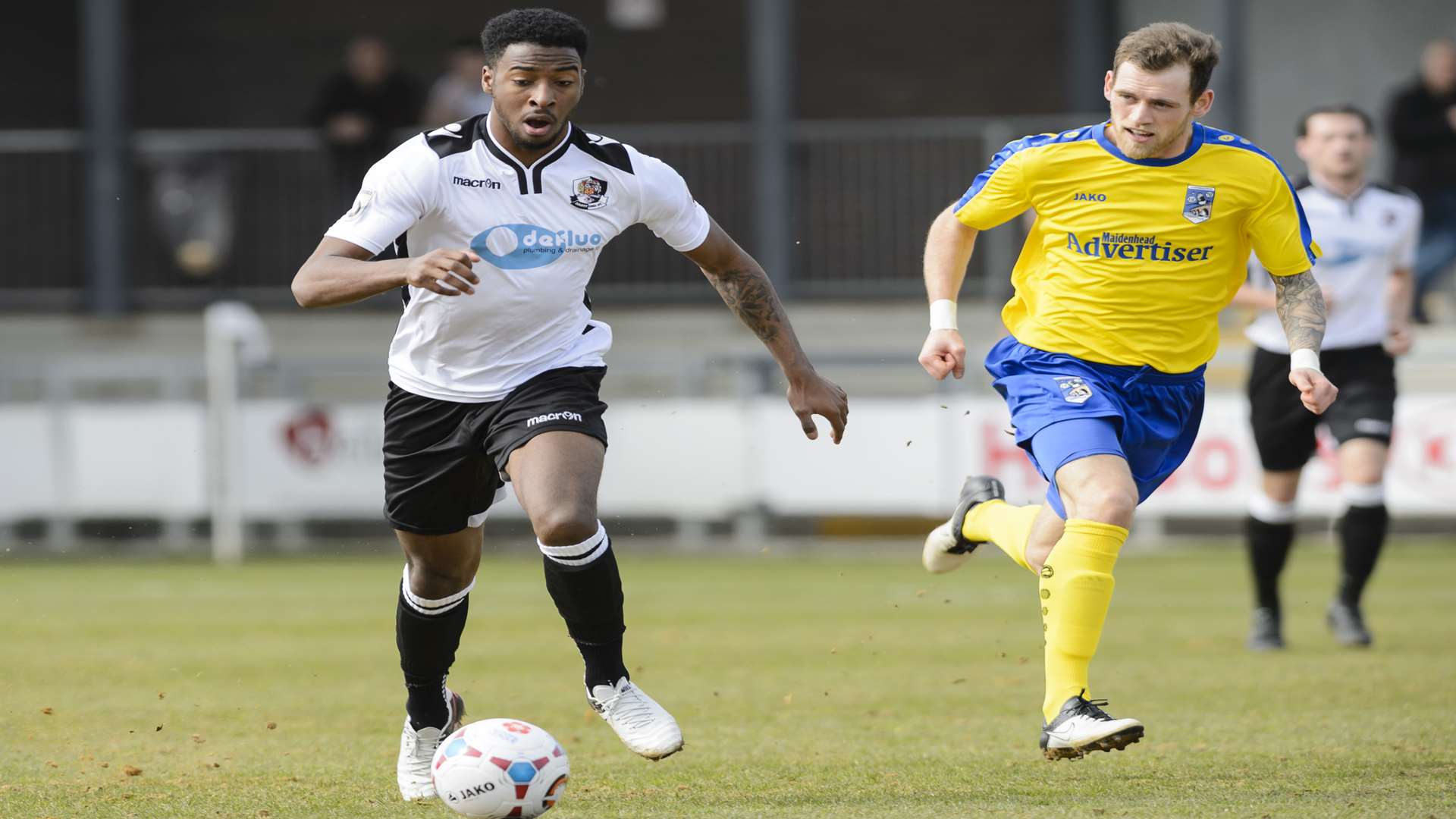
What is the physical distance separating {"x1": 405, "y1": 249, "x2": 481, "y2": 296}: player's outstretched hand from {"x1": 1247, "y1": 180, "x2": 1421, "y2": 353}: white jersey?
517 centimetres

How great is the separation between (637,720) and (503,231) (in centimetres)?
147

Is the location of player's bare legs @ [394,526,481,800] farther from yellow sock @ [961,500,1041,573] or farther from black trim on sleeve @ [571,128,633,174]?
yellow sock @ [961,500,1041,573]

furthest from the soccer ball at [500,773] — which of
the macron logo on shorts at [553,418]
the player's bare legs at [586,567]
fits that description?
the macron logo on shorts at [553,418]

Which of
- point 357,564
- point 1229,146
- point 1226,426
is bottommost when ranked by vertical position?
point 357,564

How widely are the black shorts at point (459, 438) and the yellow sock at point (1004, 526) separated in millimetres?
1612

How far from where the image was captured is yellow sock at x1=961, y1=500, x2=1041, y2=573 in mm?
6941

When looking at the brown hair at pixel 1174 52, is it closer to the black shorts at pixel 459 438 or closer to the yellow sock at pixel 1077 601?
the yellow sock at pixel 1077 601

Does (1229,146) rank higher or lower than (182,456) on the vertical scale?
higher

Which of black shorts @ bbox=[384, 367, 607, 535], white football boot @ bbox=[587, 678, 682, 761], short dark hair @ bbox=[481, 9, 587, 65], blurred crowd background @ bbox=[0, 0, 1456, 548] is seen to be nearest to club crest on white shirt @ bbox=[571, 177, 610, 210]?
short dark hair @ bbox=[481, 9, 587, 65]

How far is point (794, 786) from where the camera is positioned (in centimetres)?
612

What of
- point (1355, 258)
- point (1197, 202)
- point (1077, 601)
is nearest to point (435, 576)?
point (1077, 601)

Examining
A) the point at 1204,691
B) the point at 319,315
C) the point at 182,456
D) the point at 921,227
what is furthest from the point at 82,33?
the point at 1204,691

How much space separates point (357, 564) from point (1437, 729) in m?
9.93

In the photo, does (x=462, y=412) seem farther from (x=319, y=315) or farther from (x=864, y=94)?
(x=864, y=94)
